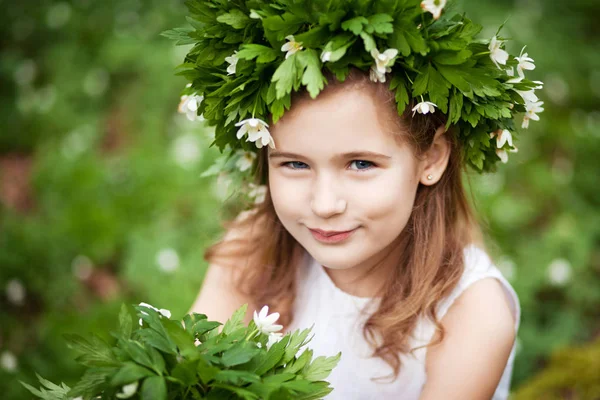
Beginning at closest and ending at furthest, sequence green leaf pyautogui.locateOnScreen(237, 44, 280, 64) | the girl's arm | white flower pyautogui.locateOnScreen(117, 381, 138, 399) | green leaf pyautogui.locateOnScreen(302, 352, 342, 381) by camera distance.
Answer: white flower pyautogui.locateOnScreen(117, 381, 138, 399)
green leaf pyautogui.locateOnScreen(302, 352, 342, 381)
green leaf pyautogui.locateOnScreen(237, 44, 280, 64)
the girl's arm

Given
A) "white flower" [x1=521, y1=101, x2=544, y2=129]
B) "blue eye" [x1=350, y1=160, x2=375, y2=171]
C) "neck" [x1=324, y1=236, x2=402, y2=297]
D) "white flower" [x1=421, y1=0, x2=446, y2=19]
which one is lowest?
"neck" [x1=324, y1=236, x2=402, y2=297]

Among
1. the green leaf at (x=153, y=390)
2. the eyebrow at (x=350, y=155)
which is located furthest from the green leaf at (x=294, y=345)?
the eyebrow at (x=350, y=155)

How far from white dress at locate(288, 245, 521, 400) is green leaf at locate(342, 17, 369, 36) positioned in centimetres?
104

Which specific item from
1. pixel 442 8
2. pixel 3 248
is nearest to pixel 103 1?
pixel 3 248

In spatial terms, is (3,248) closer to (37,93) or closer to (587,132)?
(37,93)

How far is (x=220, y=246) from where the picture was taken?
9.14ft

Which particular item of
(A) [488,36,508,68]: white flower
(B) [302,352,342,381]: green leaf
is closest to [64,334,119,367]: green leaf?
(B) [302,352,342,381]: green leaf

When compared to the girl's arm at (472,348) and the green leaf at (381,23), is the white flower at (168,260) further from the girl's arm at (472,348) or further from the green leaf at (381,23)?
the green leaf at (381,23)

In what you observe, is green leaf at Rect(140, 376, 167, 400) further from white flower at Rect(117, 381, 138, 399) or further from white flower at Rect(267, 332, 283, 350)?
white flower at Rect(267, 332, 283, 350)

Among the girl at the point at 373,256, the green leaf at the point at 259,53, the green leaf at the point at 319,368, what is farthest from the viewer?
the girl at the point at 373,256

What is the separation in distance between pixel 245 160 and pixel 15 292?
2.22 m

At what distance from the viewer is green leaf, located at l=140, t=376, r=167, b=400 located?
1499 mm

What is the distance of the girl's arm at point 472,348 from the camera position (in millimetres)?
2258

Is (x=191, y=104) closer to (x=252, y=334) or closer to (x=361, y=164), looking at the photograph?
(x=361, y=164)
